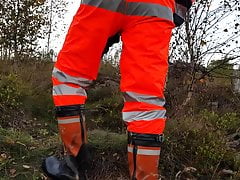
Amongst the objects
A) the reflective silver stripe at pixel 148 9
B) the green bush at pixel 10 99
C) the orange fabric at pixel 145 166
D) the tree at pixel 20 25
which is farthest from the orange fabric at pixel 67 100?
the tree at pixel 20 25

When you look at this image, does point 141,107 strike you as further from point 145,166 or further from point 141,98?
point 145,166

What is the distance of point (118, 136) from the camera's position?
12.9 feet

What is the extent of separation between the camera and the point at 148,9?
8.89 ft

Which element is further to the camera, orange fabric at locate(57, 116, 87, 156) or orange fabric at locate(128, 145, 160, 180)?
orange fabric at locate(57, 116, 87, 156)

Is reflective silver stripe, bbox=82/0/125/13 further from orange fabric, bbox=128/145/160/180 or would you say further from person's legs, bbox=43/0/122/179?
orange fabric, bbox=128/145/160/180

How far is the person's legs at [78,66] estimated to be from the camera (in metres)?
2.76

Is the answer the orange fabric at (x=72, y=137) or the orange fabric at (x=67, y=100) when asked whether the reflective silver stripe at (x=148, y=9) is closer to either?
the orange fabric at (x=67, y=100)

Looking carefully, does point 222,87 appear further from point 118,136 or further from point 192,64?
point 118,136

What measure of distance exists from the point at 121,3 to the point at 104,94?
12.1ft

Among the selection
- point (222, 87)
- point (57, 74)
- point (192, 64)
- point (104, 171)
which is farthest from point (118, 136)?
point (222, 87)

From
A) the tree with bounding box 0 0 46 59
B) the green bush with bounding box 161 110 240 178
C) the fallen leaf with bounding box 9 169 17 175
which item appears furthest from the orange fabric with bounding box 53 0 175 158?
the tree with bounding box 0 0 46 59

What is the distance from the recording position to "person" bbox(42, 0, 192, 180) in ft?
8.63

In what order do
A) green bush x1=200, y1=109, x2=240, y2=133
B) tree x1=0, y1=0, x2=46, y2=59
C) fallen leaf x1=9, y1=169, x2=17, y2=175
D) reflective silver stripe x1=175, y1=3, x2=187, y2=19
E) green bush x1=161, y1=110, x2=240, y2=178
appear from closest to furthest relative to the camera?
reflective silver stripe x1=175, y1=3, x2=187, y2=19 → fallen leaf x1=9, y1=169, x2=17, y2=175 → green bush x1=161, y1=110, x2=240, y2=178 → green bush x1=200, y1=109, x2=240, y2=133 → tree x1=0, y1=0, x2=46, y2=59

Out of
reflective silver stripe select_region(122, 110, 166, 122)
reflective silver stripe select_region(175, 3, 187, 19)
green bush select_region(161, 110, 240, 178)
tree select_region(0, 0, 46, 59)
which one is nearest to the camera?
reflective silver stripe select_region(122, 110, 166, 122)
